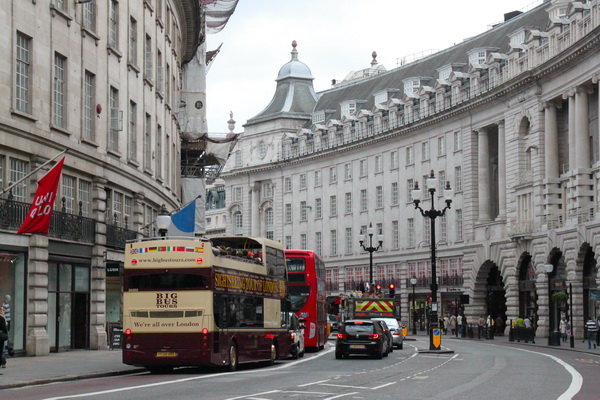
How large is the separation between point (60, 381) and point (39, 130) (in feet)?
39.3

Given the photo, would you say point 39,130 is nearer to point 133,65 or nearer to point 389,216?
point 133,65

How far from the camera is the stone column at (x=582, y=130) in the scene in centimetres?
7562

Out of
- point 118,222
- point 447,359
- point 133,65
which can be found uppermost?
point 133,65

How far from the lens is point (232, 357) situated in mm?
33562

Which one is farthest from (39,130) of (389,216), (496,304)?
(389,216)

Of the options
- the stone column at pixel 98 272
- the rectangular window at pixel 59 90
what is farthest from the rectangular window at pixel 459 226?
the rectangular window at pixel 59 90

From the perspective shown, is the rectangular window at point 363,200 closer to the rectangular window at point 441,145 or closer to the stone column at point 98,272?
the rectangular window at point 441,145

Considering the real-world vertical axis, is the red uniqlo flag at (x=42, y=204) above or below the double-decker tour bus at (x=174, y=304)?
above

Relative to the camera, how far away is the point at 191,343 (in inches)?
1237

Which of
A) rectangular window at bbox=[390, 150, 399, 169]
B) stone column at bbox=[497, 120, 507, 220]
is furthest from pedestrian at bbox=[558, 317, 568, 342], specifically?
rectangular window at bbox=[390, 150, 399, 169]

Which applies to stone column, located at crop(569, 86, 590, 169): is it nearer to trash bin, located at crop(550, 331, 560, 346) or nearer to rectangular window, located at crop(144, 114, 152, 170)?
trash bin, located at crop(550, 331, 560, 346)

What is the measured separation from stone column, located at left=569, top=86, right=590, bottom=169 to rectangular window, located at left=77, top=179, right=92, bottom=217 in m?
40.2

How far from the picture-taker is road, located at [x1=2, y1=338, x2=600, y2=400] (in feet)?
76.8

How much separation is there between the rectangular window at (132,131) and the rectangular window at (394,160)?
61.5 metres
